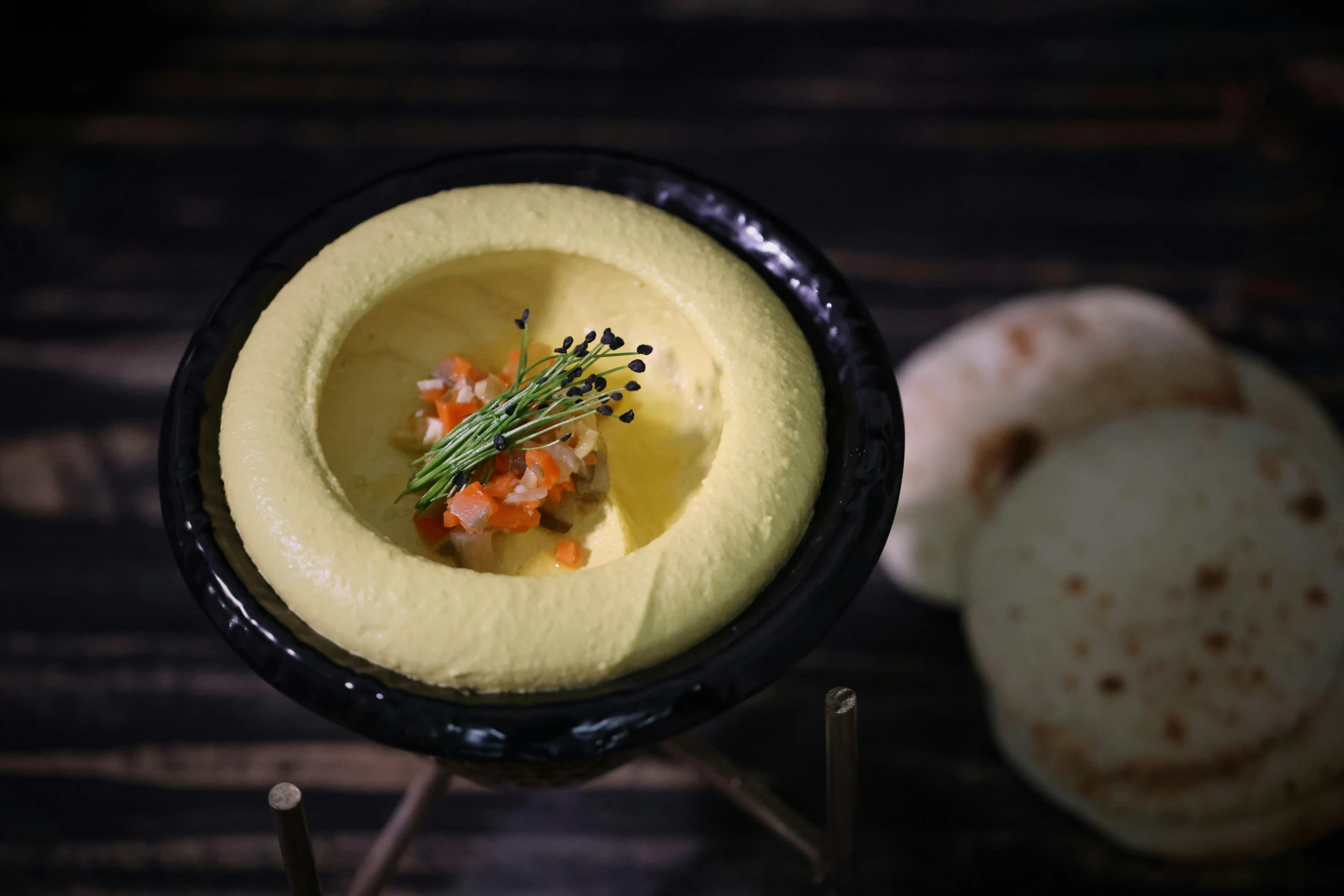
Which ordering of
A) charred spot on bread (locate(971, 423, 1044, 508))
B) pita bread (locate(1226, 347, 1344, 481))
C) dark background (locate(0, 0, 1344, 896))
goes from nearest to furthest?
dark background (locate(0, 0, 1344, 896)), charred spot on bread (locate(971, 423, 1044, 508)), pita bread (locate(1226, 347, 1344, 481))

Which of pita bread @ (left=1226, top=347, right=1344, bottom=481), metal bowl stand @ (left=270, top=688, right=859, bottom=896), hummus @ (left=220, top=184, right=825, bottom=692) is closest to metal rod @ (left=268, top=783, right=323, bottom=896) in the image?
metal bowl stand @ (left=270, top=688, right=859, bottom=896)

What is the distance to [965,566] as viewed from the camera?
194 centimetres

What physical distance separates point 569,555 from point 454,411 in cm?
19

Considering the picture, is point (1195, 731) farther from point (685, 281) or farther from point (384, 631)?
point (384, 631)

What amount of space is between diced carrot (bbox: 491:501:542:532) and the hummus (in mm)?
49

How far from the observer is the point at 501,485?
117cm

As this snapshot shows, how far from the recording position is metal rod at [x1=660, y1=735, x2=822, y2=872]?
1.58 metres

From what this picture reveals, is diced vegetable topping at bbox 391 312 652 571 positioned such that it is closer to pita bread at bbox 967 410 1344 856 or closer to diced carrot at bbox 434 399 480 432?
diced carrot at bbox 434 399 480 432

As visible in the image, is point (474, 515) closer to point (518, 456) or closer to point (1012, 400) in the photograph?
point (518, 456)

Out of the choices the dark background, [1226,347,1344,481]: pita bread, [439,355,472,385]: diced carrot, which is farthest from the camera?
[1226,347,1344,481]: pita bread

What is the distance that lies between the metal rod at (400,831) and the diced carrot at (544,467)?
536mm

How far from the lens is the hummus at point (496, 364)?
103 cm

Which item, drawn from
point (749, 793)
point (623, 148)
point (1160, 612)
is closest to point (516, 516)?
point (749, 793)

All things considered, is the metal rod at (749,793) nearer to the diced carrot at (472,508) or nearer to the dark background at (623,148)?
the dark background at (623,148)
